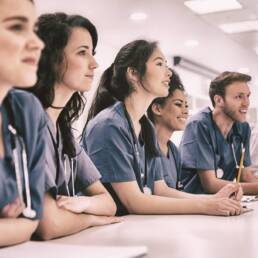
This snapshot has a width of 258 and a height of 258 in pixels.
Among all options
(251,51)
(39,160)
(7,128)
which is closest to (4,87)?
(7,128)

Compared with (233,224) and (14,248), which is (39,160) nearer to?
(14,248)

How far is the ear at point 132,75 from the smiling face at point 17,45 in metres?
0.91

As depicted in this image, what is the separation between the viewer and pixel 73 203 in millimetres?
1364

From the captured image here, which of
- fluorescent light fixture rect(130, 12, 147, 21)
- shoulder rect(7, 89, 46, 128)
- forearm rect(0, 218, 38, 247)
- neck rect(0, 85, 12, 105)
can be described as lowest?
forearm rect(0, 218, 38, 247)

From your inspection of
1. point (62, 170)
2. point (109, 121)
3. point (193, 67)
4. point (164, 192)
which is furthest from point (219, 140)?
point (193, 67)

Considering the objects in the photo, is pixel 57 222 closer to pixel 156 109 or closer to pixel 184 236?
pixel 184 236

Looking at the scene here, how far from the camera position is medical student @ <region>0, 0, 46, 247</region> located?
41.6 inches

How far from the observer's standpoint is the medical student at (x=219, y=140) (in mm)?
2607

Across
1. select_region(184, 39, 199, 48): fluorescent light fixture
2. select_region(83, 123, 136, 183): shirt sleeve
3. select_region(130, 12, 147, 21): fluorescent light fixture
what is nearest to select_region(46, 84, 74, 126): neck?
select_region(83, 123, 136, 183): shirt sleeve

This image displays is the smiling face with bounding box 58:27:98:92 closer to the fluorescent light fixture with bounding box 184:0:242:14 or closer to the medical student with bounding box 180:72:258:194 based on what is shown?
the medical student with bounding box 180:72:258:194

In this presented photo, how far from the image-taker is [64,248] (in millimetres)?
984

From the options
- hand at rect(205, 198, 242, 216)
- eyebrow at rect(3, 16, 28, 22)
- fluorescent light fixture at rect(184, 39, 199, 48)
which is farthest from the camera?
fluorescent light fixture at rect(184, 39, 199, 48)

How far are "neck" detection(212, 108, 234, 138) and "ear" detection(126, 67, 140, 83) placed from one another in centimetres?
93

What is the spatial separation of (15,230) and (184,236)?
0.41 m
